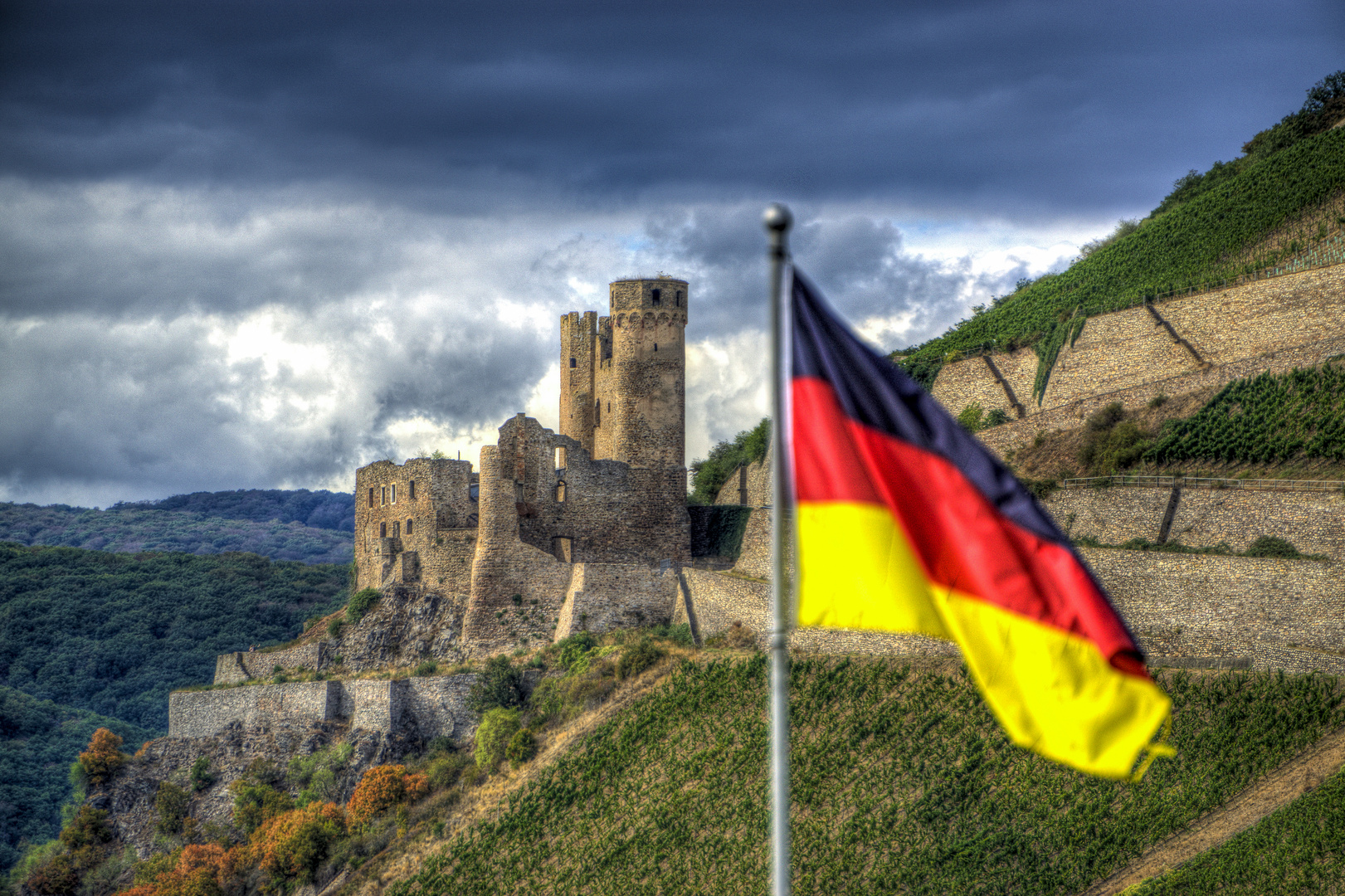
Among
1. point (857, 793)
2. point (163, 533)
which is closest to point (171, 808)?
point (857, 793)

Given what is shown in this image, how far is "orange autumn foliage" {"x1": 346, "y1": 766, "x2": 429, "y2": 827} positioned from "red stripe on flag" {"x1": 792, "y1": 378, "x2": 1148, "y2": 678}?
30.8 m

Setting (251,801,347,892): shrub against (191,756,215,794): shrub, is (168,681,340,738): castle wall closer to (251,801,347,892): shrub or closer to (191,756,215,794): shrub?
(191,756,215,794): shrub

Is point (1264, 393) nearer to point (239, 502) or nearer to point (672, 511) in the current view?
point (672, 511)

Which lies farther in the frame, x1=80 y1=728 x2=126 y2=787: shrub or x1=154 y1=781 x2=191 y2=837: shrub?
x1=80 y1=728 x2=126 y2=787: shrub

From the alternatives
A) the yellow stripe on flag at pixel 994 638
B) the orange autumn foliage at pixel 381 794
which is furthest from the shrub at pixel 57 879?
the yellow stripe on flag at pixel 994 638

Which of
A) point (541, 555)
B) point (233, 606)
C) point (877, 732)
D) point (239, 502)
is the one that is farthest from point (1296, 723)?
point (239, 502)

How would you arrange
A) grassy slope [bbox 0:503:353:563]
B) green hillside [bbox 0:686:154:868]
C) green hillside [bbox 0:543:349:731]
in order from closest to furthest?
green hillside [bbox 0:686:154:868]
green hillside [bbox 0:543:349:731]
grassy slope [bbox 0:503:353:563]

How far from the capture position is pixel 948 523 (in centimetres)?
946

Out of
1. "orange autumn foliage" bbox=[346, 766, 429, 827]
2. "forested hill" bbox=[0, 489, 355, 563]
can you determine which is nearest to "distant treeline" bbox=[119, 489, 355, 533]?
"forested hill" bbox=[0, 489, 355, 563]

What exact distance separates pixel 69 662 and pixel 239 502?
266ft

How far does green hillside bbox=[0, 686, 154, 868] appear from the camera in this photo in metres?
58.6

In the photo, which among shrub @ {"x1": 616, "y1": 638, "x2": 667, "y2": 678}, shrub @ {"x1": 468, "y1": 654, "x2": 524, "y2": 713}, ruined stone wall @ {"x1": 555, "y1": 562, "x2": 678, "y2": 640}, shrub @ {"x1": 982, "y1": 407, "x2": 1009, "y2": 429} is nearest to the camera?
shrub @ {"x1": 616, "y1": 638, "x2": 667, "y2": 678}

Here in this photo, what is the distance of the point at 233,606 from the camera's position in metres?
81.4

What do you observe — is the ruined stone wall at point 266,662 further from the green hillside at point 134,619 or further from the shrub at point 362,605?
the green hillside at point 134,619
